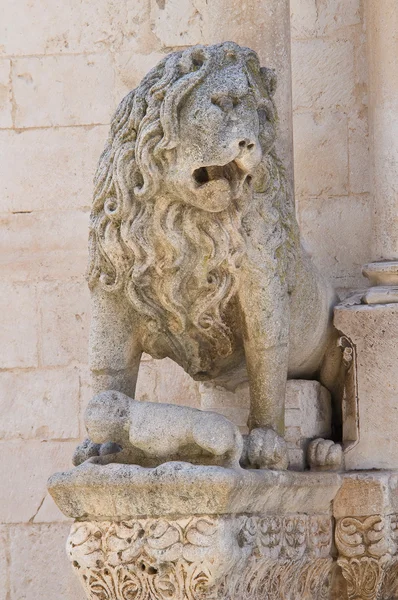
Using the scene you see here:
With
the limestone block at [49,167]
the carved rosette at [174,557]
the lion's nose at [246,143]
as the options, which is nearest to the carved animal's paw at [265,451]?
the carved rosette at [174,557]

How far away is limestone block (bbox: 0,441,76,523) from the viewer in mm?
5160

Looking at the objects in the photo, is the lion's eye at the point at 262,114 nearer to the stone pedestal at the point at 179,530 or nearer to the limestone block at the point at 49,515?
the stone pedestal at the point at 179,530

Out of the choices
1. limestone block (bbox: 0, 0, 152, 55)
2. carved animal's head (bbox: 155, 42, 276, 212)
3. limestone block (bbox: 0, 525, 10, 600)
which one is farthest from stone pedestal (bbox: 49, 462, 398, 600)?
limestone block (bbox: 0, 0, 152, 55)

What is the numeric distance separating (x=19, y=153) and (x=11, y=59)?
1.10 ft

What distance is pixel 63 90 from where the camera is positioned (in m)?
5.41

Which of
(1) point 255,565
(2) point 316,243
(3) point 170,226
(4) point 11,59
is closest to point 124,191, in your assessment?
(3) point 170,226

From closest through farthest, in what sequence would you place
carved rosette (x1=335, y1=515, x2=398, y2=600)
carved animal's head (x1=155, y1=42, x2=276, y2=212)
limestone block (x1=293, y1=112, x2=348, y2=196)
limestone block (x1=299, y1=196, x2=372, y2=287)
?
carved animal's head (x1=155, y1=42, x2=276, y2=212) → carved rosette (x1=335, y1=515, x2=398, y2=600) → limestone block (x1=299, y1=196, x2=372, y2=287) → limestone block (x1=293, y1=112, x2=348, y2=196)

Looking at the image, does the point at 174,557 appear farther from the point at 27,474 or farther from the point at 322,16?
the point at 322,16

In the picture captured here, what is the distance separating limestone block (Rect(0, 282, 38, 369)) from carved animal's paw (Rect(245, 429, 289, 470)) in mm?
1540

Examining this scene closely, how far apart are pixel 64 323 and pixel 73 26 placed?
1.06 metres

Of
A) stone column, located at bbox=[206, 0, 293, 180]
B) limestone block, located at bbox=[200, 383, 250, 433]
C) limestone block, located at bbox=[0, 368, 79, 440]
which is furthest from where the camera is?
limestone block, located at bbox=[0, 368, 79, 440]

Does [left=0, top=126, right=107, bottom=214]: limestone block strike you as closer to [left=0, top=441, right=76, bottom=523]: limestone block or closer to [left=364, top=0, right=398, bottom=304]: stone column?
[left=0, top=441, right=76, bottom=523]: limestone block

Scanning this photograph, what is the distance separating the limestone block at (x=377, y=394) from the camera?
14.3 feet

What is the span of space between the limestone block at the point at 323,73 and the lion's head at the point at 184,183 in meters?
1.19
